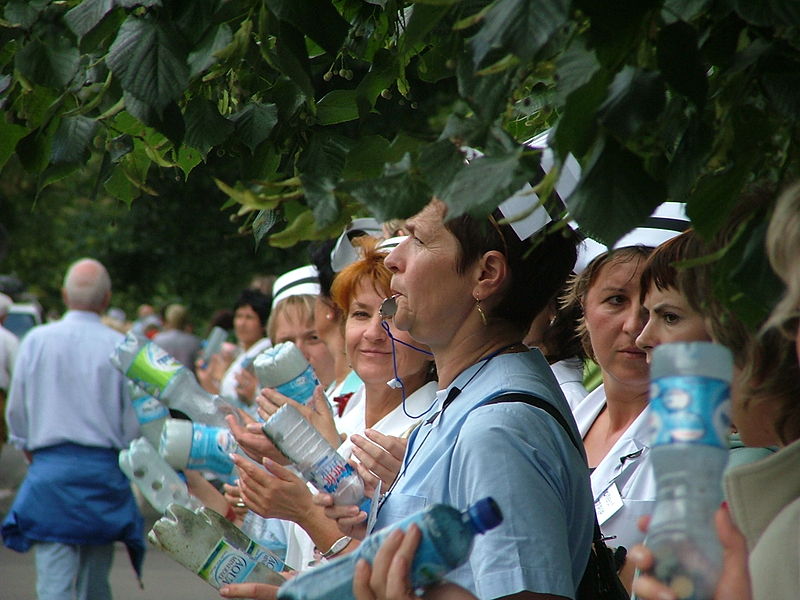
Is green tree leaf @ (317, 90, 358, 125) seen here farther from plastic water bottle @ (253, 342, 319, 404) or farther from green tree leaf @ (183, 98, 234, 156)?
plastic water bottle @ (253, 342, 319, 404)

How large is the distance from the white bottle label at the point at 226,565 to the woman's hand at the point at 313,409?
0.63 metres

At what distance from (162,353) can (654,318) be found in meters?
2.07

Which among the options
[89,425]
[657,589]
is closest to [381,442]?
[657,589]

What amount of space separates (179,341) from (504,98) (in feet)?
38.5

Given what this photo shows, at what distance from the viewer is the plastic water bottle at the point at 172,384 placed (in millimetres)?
3896

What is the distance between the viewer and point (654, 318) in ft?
8.30

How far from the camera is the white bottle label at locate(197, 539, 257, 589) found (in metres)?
2.50

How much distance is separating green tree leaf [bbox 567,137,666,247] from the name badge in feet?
5.10

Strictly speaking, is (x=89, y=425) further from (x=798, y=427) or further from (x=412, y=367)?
(x=798, y=427)

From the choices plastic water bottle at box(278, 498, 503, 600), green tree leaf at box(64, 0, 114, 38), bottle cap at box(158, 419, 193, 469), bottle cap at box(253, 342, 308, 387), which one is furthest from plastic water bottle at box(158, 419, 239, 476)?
green tree leaf at box(64, 0, 114, 38)

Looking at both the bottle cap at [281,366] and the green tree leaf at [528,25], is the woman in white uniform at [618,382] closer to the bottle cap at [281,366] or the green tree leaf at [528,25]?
the bottle cap at [281,366]

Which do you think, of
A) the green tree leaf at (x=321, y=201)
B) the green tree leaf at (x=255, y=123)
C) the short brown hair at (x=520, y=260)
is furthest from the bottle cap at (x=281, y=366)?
the green tree leaf at (x=321, y=201)

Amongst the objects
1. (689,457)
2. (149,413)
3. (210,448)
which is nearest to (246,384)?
(149,413)

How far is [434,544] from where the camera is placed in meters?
1.71
